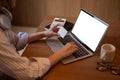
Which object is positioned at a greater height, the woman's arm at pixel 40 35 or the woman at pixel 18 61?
the woman at pixel 18 61

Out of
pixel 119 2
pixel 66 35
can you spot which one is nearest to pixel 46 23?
pixel 66 35

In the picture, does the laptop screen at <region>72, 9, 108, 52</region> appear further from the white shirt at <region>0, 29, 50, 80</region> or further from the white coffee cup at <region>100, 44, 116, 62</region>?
the white shirt at <region>0, 29, 50, 80</region>

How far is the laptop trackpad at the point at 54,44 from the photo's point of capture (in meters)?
1.46

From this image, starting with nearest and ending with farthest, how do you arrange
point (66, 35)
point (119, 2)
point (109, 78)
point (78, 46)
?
point (109, 78), point (78, 46), point (66, 35), point (119, 2)

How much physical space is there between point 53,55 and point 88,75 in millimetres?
251

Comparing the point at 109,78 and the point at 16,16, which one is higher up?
the point at 109,78

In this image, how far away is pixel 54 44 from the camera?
4.99 ft

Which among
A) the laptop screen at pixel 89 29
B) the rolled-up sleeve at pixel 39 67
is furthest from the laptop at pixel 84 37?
the rolled-up sleeve at pixel 39 67

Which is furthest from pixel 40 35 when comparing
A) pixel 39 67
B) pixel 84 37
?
pixel 39 67

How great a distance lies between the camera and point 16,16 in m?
3.45

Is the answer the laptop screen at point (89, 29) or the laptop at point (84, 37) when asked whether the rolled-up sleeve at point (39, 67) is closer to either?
the laptop at point (84, 37)

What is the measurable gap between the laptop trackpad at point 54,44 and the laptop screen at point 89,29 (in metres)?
0.14

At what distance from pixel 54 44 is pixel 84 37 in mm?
216

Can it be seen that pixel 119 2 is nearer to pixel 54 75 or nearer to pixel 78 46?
pixel 78 46
